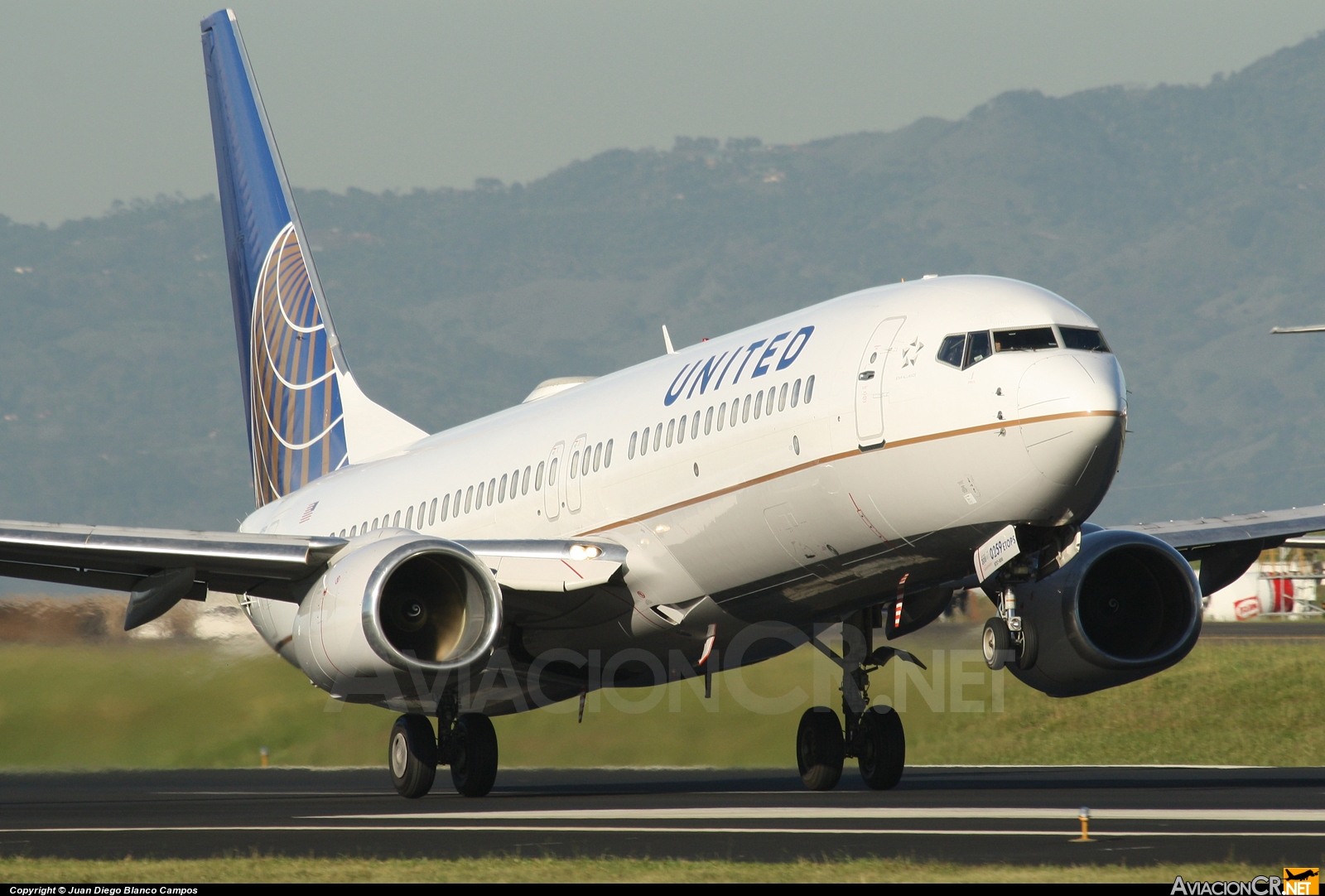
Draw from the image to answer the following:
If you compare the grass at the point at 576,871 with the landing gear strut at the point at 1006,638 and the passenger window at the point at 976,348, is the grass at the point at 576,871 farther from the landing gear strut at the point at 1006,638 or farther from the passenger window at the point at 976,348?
the passenger window at the point at 976,348

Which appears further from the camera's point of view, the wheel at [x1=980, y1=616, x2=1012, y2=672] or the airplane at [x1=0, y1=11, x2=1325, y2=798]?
the wheel at [x1=980, y1=616, x2=1012, y2=672]

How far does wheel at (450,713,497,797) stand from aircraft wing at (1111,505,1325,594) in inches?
324

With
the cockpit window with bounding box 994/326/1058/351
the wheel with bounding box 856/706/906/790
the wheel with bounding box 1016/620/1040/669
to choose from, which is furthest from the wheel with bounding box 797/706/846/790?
the cockpit window with bounding box 994/326/1058/351

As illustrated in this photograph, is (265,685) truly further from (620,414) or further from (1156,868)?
(1156,868)

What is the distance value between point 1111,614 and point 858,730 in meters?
3.33

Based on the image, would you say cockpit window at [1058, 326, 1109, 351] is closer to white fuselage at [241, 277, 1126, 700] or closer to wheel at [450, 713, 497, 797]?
white fuselage at [241, 277, 1126, 700]

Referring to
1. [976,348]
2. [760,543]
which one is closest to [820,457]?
[760,543]

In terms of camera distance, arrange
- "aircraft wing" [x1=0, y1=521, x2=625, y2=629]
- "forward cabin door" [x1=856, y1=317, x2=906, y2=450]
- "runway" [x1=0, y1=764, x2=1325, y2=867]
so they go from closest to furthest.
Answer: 1. "runway" [x1=0, y1=764, x2=1325, y2=867]
2. "forward cabin door" [x1=856, y1=317, x2=906, y2=450]
3. "aircraft wing" [x1=0, y1=521, x2=625, y2=629]

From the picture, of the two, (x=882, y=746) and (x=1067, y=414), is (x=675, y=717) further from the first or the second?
(x=1067, y=414)

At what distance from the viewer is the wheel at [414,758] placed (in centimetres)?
2362

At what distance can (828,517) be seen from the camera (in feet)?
64.6

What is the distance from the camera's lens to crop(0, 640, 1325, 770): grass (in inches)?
1148

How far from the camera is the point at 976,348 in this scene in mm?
18391

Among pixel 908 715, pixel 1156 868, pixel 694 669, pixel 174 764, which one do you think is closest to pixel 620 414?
pixel 694 669
